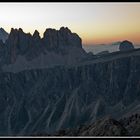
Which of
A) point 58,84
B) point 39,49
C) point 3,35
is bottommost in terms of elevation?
point 58,84

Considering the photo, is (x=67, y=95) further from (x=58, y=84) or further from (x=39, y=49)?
(x=39, y=49)

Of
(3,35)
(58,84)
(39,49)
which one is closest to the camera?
(3,35)

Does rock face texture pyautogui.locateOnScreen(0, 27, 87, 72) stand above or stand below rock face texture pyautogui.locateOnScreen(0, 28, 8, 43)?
below

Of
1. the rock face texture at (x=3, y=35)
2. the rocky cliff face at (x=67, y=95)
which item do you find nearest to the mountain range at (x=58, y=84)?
the rocky cliff face at (x=67, y=95)

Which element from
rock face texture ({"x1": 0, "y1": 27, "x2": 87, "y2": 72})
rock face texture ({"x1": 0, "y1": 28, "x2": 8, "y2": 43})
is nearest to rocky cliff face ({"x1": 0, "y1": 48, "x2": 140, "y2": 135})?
rock face texture ({"x1": 0, "y1": 27, "x2": 87, "y2": 72})

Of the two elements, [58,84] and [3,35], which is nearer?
[3,35]

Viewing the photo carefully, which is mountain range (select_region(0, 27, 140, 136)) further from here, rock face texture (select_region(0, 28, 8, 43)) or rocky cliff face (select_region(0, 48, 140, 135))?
rock face texture (select_region(0, 28, 8, 43))

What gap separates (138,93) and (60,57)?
2595 centimetres

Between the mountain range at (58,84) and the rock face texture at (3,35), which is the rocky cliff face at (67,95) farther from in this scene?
the rock face texture at (3,35)

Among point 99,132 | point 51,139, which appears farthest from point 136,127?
point 51,139

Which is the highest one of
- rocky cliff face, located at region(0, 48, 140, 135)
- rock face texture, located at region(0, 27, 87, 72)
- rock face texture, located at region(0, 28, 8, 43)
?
rock face texture, located at region(0, 28, 8, 43)

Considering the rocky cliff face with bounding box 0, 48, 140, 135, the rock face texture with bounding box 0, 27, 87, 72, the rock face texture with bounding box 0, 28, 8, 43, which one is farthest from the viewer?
the rock face texture with bounding box 0, 27, 87, 72

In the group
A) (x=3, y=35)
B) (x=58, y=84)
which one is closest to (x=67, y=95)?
(x=58, y=84)

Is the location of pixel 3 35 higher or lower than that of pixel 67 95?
higher
